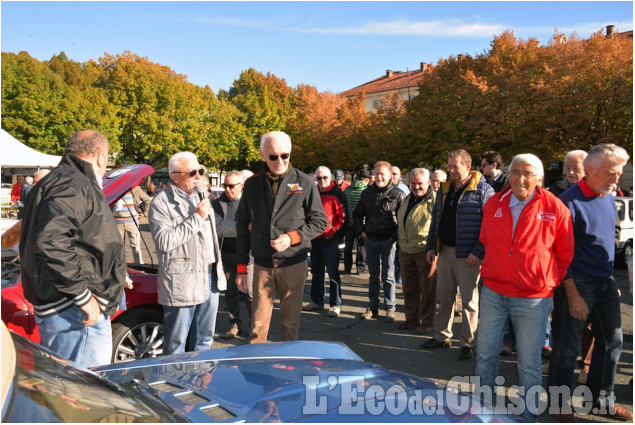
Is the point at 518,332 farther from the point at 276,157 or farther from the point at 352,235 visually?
the point at 352,235

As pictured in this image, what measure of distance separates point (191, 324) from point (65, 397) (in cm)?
291

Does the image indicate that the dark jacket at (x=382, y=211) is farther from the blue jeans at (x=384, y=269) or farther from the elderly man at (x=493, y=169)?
the elderly man at (x=493, y=169)

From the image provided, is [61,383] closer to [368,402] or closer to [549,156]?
[368,402]

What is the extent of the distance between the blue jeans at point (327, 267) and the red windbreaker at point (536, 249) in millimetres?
3779

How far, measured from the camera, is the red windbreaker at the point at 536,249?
12.1ft

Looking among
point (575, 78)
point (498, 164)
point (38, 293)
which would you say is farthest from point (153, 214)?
point (575, 78)

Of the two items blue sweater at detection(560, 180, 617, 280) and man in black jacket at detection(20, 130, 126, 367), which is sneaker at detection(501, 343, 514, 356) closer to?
blue sweater at detection(560, 180, 617, 280)

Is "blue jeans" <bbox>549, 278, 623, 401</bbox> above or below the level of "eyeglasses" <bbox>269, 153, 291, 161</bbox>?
below

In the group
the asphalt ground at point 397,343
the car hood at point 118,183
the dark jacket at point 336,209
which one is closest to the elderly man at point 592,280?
the asphalt ground at point 397,343

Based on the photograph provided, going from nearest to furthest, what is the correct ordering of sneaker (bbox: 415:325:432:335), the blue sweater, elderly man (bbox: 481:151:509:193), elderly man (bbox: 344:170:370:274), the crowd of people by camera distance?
the crowd of people → the blue sweater → sneaker (bbox: 415:325:432:335) → elderly man (bbox: 481:151:509:193) → elderly man (bbox: 344:170:370:274)

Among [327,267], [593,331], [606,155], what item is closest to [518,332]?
[593,331]

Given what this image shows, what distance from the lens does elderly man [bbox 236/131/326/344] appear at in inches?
167

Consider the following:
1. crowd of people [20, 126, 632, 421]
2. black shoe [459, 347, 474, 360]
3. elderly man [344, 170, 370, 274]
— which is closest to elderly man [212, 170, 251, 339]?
crowd of people [20, 126, 632, 421]

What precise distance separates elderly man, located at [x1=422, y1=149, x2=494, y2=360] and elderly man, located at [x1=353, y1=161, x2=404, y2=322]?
45.7 inches
